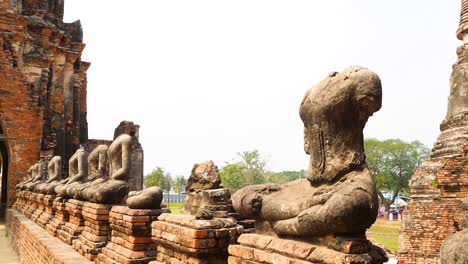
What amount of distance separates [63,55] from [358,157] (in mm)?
17622

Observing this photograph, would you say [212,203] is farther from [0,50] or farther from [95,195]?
[0,50]

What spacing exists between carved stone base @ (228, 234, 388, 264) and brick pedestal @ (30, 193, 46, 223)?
7737mm

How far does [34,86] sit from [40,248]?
10798 millimetres

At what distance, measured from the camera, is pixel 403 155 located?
159 feet

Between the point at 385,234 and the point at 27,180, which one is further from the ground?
the point at 27,180

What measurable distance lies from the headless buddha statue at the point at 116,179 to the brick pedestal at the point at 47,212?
3.21 meters

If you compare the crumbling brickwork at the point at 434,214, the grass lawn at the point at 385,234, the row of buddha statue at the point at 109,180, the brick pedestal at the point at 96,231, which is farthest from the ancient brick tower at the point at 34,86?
the grass lawn at the point at 385,234

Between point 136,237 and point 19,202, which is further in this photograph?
point 19,202

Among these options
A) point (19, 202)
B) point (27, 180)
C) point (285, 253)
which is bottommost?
point (285, 253)

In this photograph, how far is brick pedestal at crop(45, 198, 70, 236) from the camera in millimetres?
7312

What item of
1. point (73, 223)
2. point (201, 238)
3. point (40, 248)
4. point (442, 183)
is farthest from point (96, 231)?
point (442, 183)

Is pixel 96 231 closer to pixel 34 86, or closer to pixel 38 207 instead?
pixel 38 207

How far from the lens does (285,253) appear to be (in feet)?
8.36

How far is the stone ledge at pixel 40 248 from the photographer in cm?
562
